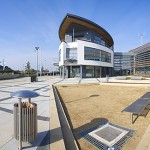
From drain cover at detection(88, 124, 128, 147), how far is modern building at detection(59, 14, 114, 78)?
36.8 m

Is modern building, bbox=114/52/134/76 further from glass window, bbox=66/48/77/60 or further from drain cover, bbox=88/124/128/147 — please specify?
drain cover, bbox=88/124/128/147

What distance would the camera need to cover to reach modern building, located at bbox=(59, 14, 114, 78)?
43.0 m

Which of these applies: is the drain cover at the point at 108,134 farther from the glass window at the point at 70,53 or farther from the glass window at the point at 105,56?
the glass window at the point at 105,56

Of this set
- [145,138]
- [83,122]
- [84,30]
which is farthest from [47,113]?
[84,30]

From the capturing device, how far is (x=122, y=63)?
78250 millimetres

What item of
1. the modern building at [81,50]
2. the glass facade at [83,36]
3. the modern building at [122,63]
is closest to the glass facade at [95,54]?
the modern building at [81,50]

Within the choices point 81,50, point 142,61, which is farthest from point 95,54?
point 142,61

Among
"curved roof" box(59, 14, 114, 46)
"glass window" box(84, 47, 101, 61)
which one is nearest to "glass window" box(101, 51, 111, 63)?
"glass window" box(84, 47, 101, 61)

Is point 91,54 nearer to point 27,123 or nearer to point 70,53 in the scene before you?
point 70,53

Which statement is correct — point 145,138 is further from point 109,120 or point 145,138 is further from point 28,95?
point 28,95

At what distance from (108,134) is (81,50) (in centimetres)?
3852

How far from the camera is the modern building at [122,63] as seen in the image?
7689cm

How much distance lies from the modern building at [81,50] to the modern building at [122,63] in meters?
25.8

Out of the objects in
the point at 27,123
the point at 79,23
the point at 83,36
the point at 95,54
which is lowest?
the point at 27,123
